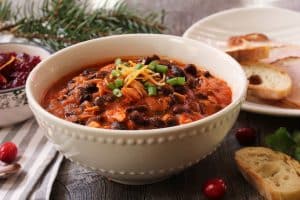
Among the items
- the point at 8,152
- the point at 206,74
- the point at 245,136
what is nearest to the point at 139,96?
the point at 206,74

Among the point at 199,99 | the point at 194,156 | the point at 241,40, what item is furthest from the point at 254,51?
the point at 194,156

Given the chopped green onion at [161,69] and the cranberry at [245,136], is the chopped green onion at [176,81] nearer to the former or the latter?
the chopped green onion at [161,69]

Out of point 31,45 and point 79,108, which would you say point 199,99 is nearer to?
point 79,108

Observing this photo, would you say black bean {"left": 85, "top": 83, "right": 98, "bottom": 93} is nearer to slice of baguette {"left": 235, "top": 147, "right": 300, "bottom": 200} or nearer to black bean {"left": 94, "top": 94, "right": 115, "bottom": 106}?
black bean {"left": 94, "top": 94, "right": 115, "bottom": 106}

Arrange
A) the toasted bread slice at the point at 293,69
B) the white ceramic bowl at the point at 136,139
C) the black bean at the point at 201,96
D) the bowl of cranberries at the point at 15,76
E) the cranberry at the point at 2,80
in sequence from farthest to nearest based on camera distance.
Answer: the toasted bread slice at the point at 293,69
the cranberry at the point at 2,80
the bowl of cranberries at the point at 15,76
the black bean at the point at 201,96
the white ceramic bowl at the point at 136,139

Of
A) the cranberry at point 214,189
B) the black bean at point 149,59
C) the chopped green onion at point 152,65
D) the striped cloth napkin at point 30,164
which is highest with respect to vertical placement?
the chopped green onion at point 152,65

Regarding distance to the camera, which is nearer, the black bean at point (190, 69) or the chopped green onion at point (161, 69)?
the chopped green onion at point (161, 69)

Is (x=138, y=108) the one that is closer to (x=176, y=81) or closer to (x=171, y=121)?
(x=171, y=121)

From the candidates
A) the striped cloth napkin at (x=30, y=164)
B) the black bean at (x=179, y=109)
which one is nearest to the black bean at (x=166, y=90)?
the black bean at (x=179, y=109)
